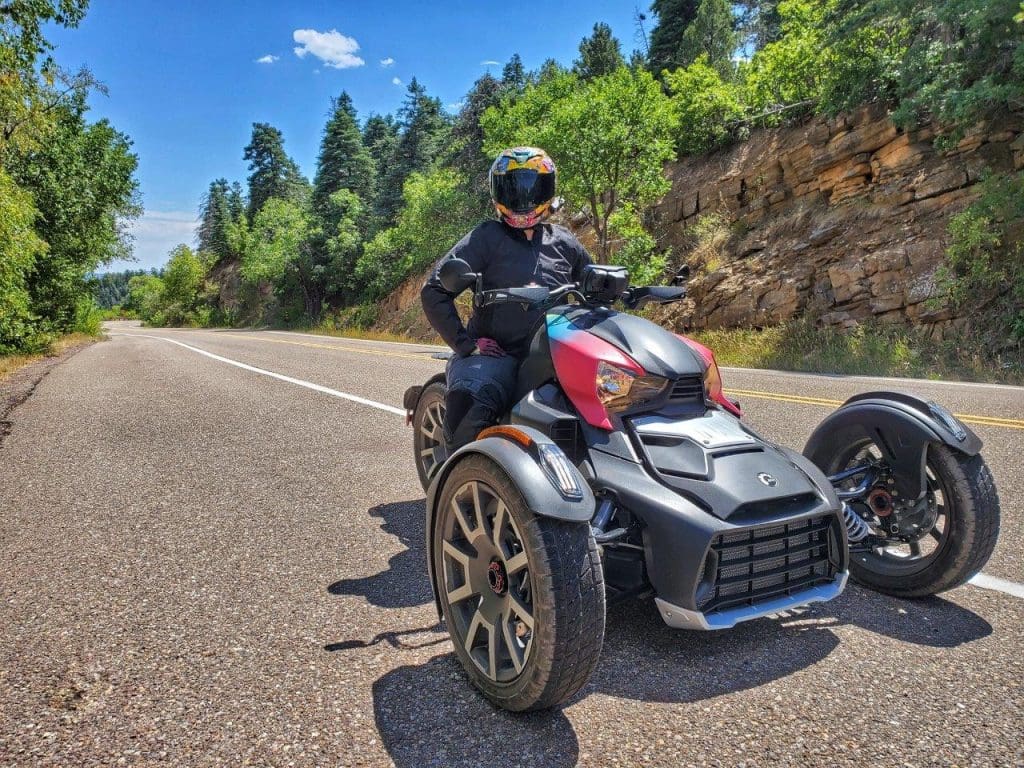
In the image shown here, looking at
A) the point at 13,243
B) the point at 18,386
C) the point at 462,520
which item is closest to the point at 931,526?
the point at 462,520

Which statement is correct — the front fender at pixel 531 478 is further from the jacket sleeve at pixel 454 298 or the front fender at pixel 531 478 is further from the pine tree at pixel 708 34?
the pine tree at pixel 708 34

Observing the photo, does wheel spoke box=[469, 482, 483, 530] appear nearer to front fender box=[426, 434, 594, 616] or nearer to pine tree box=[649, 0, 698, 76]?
front fender box=[426, 434, 594, 616]

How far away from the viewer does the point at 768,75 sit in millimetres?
25062

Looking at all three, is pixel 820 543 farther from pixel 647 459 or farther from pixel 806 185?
pixel 806 185

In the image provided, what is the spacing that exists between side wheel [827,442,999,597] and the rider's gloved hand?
1.76 m

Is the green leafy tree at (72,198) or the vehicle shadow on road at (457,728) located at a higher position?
the green leafy tree at (72,198)

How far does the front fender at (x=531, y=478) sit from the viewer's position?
6.92 feet

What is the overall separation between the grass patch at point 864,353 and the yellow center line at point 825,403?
5.24m

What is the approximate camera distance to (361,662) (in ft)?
8.51

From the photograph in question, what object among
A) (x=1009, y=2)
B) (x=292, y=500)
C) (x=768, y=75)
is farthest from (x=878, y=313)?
(x=292, y=500)

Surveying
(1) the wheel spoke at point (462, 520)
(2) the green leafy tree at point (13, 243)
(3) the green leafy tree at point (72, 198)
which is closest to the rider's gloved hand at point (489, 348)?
(1) the wheel spoke at point (462, 520)

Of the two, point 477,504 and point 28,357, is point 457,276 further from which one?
point 28,357

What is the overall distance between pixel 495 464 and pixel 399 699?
0.87 metres

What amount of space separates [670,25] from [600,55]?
5.31 meters
